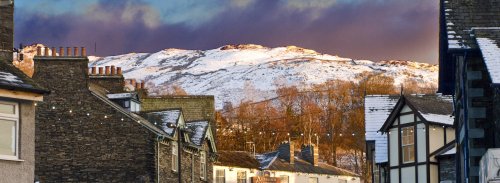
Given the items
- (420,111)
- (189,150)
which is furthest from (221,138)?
(420,111)

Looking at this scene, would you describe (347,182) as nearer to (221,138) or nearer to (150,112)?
(221,138)

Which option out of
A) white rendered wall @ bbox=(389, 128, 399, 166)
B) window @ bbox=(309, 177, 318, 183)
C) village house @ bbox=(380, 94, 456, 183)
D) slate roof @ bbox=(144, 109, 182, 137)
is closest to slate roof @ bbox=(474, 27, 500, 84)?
village house @ bbox=(380, 94, 456, 183)

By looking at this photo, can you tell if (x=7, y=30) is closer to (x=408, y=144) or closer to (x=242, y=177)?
(x=408, y=144)

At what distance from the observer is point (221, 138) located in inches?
5595

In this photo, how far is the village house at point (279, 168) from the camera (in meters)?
97.4

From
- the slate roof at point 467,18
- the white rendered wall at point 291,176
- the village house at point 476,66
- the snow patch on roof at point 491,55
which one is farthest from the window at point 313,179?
the snow patch on roof at point 491,55

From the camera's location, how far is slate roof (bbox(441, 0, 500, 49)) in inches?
1378

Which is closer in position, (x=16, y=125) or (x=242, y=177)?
(x=16, y=125)

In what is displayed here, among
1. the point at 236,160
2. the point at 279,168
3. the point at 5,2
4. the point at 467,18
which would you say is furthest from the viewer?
the point at 279,168

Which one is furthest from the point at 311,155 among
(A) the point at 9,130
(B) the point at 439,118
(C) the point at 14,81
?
(A) the point at 9,130

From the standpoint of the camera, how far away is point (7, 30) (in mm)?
39906

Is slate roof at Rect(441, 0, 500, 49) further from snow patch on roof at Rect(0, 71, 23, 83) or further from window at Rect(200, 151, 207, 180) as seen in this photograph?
window at Rect(200, 151, 207, 180)

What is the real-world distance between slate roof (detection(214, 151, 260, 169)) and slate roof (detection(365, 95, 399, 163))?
34.2 metres

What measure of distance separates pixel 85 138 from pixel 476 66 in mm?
35777
